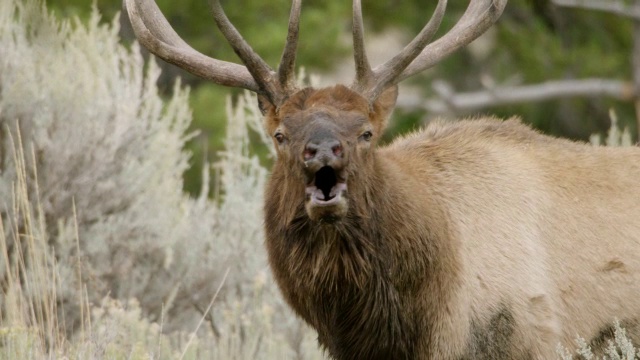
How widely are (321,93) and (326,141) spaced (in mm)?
442

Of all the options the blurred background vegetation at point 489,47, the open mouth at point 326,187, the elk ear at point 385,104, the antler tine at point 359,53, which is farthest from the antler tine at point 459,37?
the blurred background vegetation at point 489,47

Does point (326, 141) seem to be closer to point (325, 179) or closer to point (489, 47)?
point (325, 179)

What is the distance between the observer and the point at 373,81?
529 centimetres

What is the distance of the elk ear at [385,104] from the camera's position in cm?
535

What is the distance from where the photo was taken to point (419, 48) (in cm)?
527

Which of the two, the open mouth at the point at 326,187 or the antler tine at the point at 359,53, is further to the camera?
the antler tine at the point at 359,53

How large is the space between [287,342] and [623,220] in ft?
7.38

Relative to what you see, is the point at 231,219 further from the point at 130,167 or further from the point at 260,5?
the point at 260,5

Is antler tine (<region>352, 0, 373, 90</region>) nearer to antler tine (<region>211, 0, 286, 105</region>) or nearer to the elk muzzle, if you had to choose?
antler tine (<region>211, 0, 286, 105</region>)

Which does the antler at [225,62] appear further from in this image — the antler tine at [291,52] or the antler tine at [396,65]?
the antler tine at [396,65]

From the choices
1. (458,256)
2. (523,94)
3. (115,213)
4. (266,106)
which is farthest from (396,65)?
(523,94)

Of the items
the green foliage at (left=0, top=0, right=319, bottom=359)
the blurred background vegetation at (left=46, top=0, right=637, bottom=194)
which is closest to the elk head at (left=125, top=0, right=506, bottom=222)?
the green foliage at (left=0, top=0, right=319, bottom=359)

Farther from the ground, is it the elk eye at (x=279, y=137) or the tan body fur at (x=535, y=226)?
the elk eye at (x=279, y=137)

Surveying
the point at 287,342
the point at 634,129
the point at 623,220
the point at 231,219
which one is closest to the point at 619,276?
the point at 623,220
